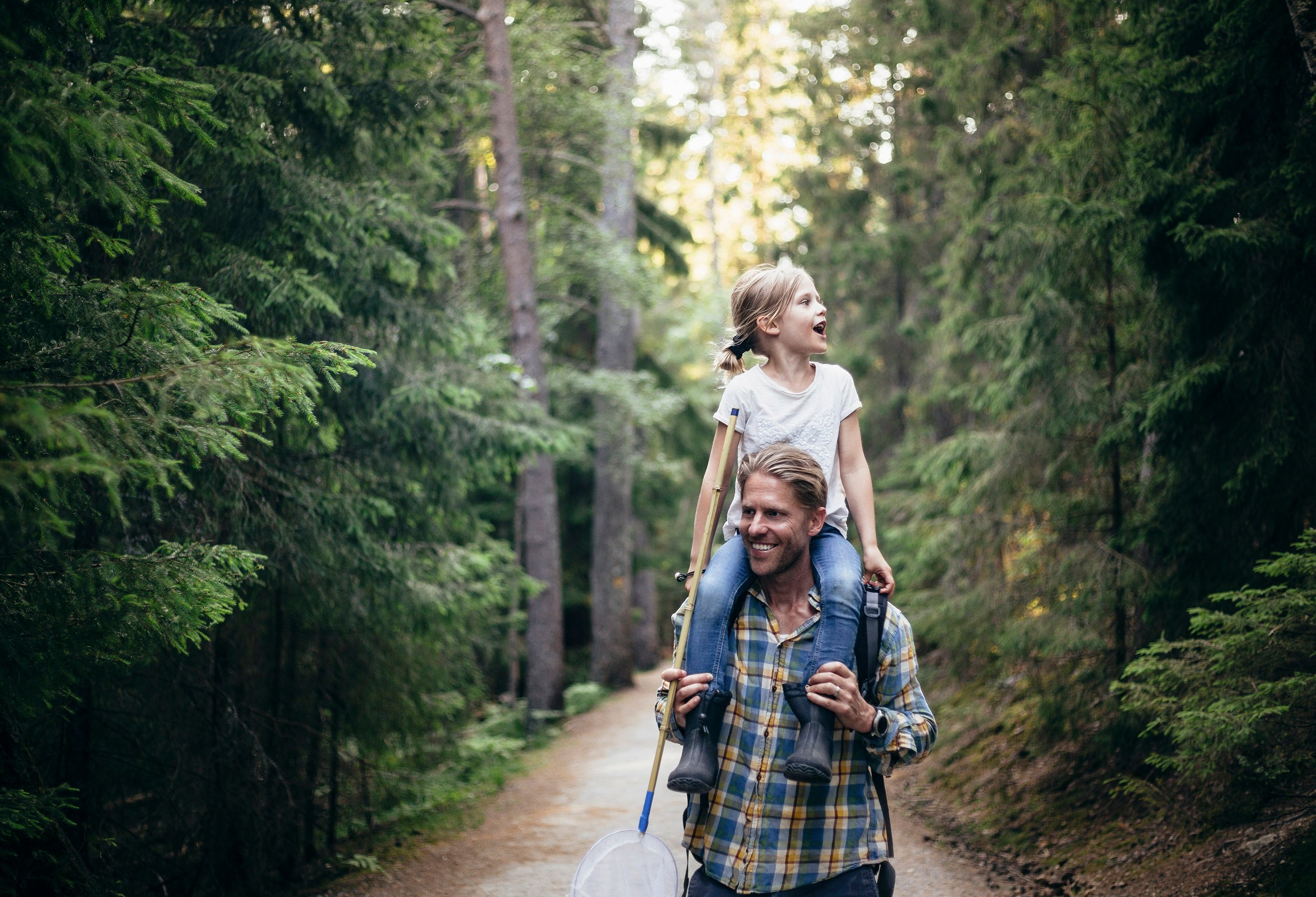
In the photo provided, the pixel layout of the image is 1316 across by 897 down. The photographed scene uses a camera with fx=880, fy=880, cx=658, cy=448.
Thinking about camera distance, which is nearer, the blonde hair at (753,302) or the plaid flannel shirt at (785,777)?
the plaid flannel shirt at (785,777)

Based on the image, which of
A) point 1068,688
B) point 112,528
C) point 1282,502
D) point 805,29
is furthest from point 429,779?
point 805,29

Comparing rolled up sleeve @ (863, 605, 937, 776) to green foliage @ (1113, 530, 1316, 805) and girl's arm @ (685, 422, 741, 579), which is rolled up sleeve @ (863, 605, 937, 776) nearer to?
girl's arm @ (685, 422, 741, 579)

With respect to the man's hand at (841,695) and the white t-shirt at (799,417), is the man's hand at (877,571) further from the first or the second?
the man's hand at (841,695)

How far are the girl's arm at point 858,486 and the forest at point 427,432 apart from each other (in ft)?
3.30

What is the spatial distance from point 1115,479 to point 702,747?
503cm

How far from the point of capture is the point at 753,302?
A: 3305 mm

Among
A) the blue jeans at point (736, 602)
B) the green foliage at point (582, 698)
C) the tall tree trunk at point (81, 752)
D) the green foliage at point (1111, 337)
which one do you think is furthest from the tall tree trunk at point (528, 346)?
the blue jeans at point (736, 602)

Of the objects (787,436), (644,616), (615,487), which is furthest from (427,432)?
(644,616)

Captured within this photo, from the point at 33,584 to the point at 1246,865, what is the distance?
5.51 metres

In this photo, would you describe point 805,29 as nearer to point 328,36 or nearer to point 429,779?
point 328,36

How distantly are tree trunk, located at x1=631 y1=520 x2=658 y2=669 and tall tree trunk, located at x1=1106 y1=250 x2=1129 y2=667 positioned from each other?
1465cm

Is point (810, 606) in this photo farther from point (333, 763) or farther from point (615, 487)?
point (615, 487)

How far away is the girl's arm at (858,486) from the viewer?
308cm

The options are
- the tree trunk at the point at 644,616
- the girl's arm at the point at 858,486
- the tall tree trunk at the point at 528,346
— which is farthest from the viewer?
the tree trunk at the point at 644,616
